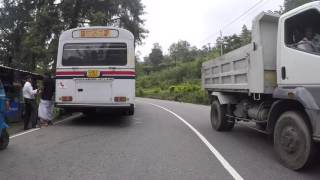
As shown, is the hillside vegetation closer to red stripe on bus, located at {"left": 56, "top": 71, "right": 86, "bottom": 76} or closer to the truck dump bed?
red stripe on bus, located at {"left": 56, "top": 71, "right": 86, "bottom": 76}

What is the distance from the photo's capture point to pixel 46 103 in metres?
14.8

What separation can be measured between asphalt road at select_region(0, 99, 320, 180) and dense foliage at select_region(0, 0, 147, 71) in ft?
46.7

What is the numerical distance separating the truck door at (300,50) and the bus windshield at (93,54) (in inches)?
285

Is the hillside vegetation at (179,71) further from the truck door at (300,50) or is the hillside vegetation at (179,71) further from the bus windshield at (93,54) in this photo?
the truck door at (300,50)

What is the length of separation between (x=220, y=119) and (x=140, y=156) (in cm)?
435

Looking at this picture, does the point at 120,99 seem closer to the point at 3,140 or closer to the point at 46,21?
the point at 3,140

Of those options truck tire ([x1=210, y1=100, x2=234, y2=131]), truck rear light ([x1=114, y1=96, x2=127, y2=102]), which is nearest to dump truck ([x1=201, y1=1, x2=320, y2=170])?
truck tire ([x1=210, y1=100, x2=234, y2=131])

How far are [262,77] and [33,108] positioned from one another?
7.91 m

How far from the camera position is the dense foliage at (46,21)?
25.9 m

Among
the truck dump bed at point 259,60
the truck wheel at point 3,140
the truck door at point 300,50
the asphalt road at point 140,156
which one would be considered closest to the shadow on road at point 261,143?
the asphalt road at point 140,156

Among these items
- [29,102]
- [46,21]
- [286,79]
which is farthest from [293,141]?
[46,21]

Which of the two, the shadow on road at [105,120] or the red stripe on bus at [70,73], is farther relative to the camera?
the shadow on road at [105,120]

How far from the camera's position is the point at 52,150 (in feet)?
30.4

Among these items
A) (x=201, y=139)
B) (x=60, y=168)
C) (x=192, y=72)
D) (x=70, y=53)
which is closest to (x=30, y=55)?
(x=70, y=53)
